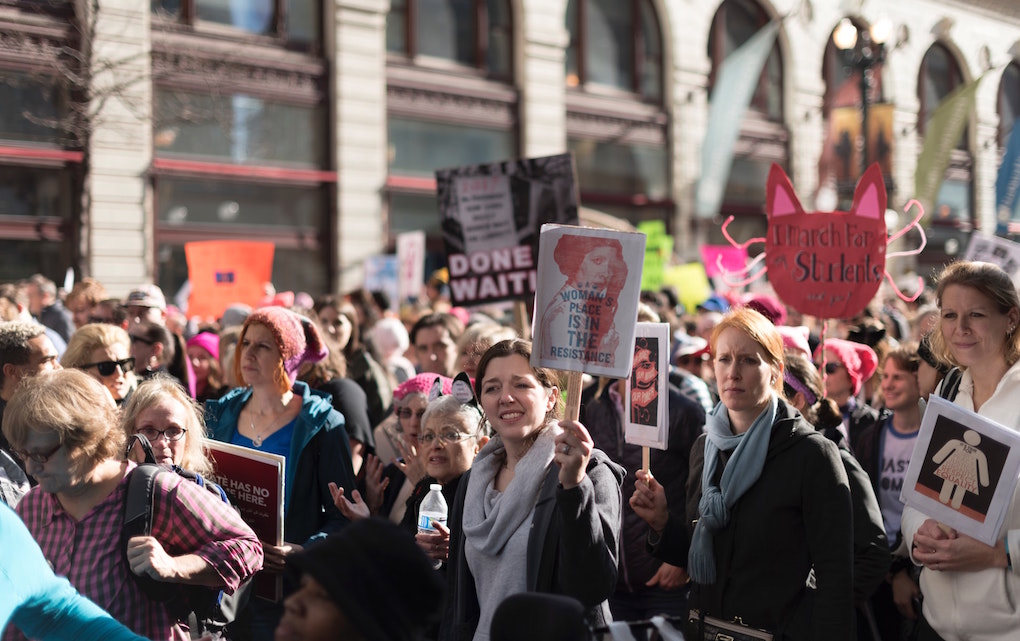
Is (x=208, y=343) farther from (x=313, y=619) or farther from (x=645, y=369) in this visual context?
(x=313, y=619)

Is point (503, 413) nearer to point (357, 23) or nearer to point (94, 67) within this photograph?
point (94, 67)

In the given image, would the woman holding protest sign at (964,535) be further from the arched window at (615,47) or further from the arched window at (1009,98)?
Result: the arched window at (1009,98)

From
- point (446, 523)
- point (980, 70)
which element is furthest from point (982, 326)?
point (980, 70)

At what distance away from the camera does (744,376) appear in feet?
12.0

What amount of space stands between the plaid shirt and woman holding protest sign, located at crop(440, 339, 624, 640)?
73 centimetres

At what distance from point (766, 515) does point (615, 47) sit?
68.2 feet

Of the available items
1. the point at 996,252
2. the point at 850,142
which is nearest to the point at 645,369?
the point at 996,252

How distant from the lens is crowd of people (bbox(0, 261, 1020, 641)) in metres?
2.71

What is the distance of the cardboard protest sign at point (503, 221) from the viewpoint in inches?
314

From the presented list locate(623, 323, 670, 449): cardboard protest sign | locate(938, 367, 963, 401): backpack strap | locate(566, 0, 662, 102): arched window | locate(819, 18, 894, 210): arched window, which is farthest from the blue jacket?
locate(566, 0, 662, 102): arched window

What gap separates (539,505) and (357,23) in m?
16.5

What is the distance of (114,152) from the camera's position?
52.7 ft

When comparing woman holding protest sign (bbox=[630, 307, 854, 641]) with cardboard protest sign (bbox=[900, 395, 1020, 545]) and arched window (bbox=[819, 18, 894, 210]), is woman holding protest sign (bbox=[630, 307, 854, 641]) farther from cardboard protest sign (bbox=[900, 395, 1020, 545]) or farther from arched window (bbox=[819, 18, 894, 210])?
arched window (bbox=[819, 18, 894, 210])

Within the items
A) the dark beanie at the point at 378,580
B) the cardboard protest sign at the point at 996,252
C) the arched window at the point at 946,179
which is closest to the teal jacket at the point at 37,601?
the dark beanie at the point at 378,580
